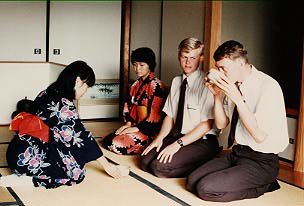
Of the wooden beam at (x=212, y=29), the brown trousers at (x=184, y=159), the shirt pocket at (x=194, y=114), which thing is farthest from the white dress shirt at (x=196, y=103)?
the wooden beam at (x=212, y=29)

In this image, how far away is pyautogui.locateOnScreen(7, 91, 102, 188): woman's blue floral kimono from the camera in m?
3.77

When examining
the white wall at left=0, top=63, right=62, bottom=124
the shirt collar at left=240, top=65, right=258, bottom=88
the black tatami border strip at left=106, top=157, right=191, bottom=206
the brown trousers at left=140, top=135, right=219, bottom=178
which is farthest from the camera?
the white wall at left=0, top=63, right=62, bottom=124

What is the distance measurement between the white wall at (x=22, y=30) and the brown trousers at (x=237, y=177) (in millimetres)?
3838

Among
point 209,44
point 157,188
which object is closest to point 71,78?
point 157,188

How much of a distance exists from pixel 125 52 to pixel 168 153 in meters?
3.21

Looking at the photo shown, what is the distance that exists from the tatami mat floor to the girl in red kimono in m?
0.91

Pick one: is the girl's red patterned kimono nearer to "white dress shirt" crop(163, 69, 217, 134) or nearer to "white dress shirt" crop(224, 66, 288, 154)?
"white dress shirt" crop(163, 69, 217, 134)

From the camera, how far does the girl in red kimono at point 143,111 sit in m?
4.97

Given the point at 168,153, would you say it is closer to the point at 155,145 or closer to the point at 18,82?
the point at 155,145

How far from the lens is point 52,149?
3.81m

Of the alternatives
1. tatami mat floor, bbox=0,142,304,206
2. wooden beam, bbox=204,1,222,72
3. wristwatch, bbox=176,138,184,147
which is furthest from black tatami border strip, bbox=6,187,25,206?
wooden beam, bbox=204,1,222,72

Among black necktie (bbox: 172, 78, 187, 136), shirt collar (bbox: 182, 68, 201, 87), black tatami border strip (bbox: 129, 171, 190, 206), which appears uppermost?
shirt collar (bbox: 182, 68, 201, 87)

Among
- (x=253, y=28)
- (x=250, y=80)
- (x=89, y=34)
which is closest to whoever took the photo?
(x=250, y=80)

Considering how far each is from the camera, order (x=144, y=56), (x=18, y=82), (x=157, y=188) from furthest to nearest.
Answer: (x=18, y=82) → (x=144, y=56) → (x=157, y=188)
